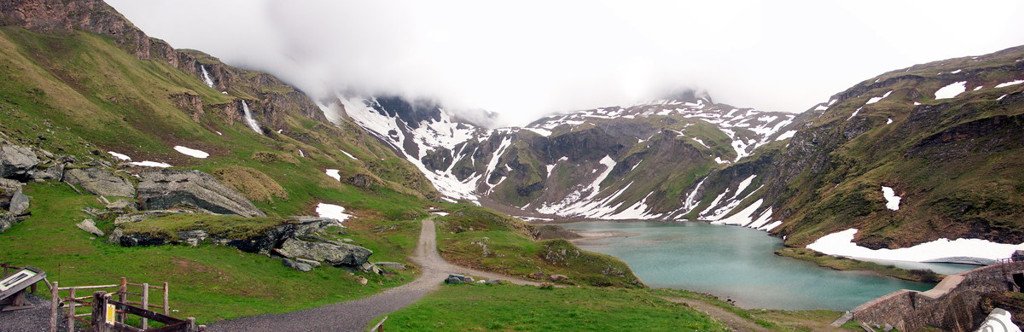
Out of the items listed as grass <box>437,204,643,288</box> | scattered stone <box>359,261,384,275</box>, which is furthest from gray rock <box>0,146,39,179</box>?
grass <box>437,204,643,288</box>

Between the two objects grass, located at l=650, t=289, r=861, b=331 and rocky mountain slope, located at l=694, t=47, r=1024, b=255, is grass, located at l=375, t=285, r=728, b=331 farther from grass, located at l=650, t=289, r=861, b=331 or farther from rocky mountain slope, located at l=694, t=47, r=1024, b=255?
rocky mountain slope, located at l=694, t=47, r=1024, b=255

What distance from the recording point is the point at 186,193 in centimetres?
4344

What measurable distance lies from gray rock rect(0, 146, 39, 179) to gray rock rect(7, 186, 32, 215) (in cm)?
444

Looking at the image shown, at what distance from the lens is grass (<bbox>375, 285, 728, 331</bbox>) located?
24359mm

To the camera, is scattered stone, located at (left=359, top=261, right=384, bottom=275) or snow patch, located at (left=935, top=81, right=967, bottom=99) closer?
scattered stone, located at (left=359, top=261, right=384, bottom=275)

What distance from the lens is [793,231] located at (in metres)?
118

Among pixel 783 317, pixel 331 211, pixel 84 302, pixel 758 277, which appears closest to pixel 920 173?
pixel 758 277

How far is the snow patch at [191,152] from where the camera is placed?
77.6 meters

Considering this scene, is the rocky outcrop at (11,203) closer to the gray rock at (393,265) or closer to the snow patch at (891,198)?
A: the gray rock at (393,265)

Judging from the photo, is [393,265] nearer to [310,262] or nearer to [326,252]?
[326,252]

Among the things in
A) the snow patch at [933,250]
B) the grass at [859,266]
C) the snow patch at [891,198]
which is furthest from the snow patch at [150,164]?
the snow patch at [891,198]

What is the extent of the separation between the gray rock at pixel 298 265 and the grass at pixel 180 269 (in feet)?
1.64

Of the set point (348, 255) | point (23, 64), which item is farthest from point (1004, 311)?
point (23, 64)

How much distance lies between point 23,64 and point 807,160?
20088 cm
